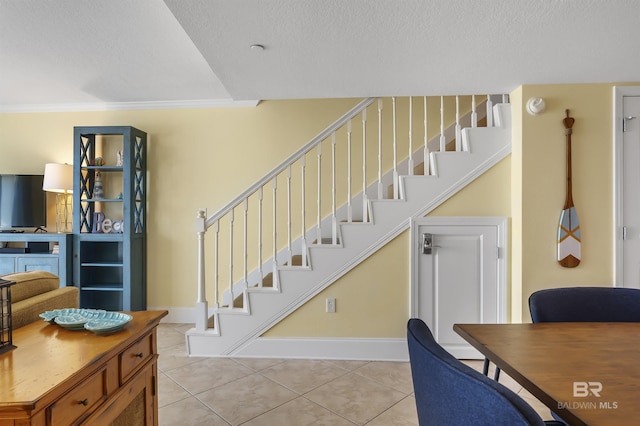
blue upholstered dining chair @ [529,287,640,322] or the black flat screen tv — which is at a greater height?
the black flat screen tv

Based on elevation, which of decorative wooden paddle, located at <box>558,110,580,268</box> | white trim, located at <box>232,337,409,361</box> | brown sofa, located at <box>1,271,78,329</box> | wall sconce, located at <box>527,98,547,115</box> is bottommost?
white trim, located at <box>232,337,409,361</box>

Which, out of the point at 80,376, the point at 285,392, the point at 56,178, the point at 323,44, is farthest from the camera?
the point at 56,178

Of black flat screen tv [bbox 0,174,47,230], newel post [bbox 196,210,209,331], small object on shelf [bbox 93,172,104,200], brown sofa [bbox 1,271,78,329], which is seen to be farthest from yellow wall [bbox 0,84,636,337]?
black flat screen tv [bbox 0,174,47,230]

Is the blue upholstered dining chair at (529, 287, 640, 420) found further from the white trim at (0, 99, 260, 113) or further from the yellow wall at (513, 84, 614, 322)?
the white trim at (0, 99, 260, 113)

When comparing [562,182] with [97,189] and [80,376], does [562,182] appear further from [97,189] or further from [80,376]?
[97,189]

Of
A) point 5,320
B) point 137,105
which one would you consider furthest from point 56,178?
point 5,320

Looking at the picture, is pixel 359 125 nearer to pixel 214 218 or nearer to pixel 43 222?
pixel 214 218

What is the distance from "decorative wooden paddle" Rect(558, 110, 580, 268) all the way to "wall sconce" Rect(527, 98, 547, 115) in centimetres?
20

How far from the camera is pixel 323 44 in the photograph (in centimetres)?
216

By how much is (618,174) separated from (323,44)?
2486 millimetres

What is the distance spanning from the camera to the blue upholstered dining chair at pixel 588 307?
1.61 metres

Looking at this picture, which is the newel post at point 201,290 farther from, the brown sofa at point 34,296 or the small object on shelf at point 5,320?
the small object on shelf at point 5,320

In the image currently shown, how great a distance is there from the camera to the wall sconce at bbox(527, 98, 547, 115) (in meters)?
2.72

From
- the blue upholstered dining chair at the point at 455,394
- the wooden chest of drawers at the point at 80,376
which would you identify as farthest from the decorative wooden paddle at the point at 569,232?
the wooden chest of drawers at the point at 80,376
